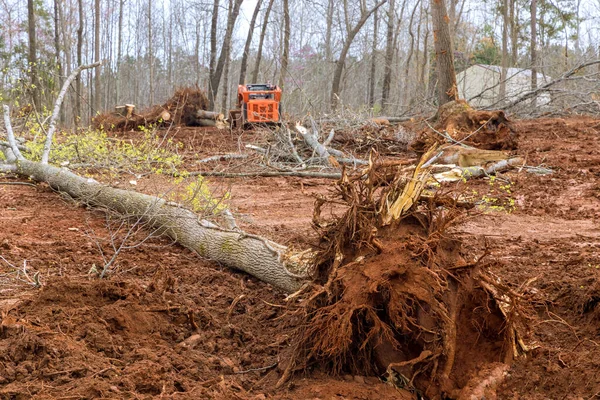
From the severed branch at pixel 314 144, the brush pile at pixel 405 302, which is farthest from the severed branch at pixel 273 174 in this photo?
the brush pile at pixel 405 302

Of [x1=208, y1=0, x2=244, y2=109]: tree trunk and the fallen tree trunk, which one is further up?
[x1=208, y1=0, x2=244, y2=109]: tree trunk

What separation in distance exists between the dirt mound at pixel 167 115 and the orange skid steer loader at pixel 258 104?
2.25 meters

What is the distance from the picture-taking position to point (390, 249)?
127 inches

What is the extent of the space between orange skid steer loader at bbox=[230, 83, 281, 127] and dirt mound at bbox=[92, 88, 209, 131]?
2.25 metres

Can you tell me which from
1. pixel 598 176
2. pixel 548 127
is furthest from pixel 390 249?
pixel 548 127

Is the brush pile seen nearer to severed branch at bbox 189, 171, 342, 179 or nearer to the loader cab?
severed branch at bbox 189, 171, 342, 179

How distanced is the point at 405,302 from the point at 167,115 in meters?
15.3

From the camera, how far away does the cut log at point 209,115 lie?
18.1 meters

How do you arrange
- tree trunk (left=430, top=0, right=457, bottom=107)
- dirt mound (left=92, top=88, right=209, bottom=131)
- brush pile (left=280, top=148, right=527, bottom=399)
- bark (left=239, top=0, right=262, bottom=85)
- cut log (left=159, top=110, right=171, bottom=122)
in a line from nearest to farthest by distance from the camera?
brush pile (left=280, top=148, right=527, bottom=399), tree trunk (left=430, top=0, right=457, bottom=107), cut log (left=159, top=110, right=171, bottom=122), dirt mound (left=92, top=88, right=209, bottom=131), bark (left=239, top=0, right=262, bottom=85)

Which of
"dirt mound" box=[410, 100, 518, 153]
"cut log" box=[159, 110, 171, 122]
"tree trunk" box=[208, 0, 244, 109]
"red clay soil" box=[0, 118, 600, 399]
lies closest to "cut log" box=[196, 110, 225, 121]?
"cut log" box=[159, 110, 171, 122]

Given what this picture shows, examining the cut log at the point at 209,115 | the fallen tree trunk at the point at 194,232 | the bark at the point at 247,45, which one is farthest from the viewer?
the bark at the point at 247,45

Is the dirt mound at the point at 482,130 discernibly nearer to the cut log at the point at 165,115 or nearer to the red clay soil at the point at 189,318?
the red clay soil at the point at 189,318

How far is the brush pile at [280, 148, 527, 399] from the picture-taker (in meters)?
3.11

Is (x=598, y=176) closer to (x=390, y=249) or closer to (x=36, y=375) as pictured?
(x=390, y=249)
